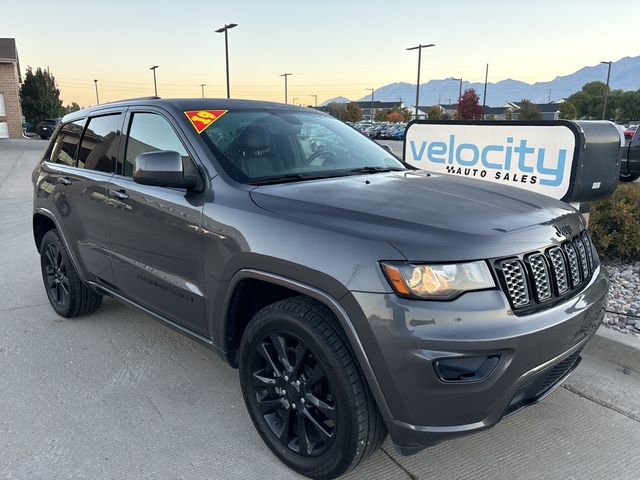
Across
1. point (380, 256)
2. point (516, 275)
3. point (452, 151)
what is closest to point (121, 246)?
point (380, 256)

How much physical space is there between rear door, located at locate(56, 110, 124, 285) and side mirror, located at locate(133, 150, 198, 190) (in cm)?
101

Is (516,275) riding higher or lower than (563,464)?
higher

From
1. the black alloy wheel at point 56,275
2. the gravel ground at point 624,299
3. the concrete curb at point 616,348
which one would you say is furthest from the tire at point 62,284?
the gravel ground at point 624,299

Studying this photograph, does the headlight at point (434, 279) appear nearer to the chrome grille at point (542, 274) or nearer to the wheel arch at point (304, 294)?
the chrome grille at point (542, 274)

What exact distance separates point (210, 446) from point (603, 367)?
2669 millimetres

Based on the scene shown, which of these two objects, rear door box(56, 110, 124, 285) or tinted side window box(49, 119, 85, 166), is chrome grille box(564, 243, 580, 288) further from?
tinted side window box(49, 119, 85, 166)

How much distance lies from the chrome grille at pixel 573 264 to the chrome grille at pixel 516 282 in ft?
1.40

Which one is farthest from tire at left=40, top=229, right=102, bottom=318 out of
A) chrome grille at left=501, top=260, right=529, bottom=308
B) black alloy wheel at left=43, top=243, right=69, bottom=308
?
chrome grille at left=501, top=260, right=529, bottom=308

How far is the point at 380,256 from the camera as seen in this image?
2.04 m

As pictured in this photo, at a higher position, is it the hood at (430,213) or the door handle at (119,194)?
the hood at (430,213)

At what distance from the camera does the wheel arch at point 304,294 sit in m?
2.07

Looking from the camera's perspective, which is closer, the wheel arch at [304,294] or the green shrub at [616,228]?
the wheel arch at [304,294]

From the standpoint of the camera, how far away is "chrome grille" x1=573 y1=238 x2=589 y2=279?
257cm

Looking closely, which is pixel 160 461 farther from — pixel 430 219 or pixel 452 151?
pixel 452 151
